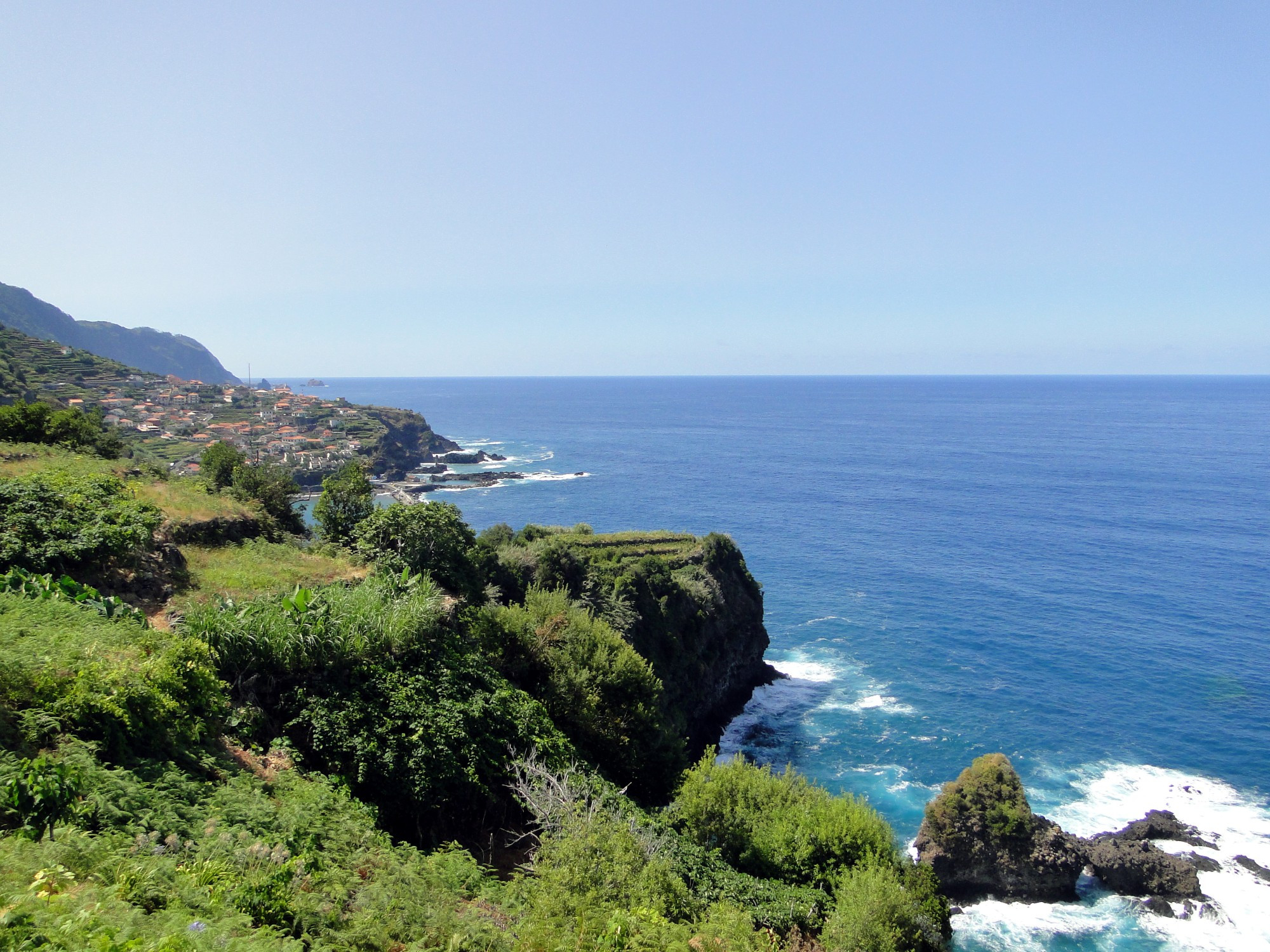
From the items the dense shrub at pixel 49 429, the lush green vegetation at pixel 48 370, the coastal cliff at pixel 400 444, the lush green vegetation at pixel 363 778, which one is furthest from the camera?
the coastal cliff at pixel 400 444

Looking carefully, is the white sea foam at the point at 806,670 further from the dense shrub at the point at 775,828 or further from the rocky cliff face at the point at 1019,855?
the dense shrub at the point at 775,828

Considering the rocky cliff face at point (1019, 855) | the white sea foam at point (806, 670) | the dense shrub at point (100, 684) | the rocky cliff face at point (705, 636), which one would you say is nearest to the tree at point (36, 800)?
the dense shrub at point (100, 684)

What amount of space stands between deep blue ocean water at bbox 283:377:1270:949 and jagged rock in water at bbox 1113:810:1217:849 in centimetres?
99

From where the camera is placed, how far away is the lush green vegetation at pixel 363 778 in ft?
30.3

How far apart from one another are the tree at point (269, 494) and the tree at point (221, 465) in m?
1.15

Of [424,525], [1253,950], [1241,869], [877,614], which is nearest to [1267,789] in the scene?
[1241,869]

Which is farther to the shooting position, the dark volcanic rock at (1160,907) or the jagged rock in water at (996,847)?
the jagged rock in water at (996,847)

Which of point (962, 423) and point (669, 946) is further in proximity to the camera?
point (962, 423)

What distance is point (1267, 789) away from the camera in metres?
36.0

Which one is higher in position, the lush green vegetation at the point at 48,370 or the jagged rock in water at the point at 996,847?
the lush green vegetation at the point at 48,370

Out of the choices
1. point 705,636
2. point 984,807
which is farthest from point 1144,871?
point 705,636

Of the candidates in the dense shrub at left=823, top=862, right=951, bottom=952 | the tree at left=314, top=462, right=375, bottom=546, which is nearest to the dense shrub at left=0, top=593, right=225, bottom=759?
the tree at left=314, top=462, right=375, bottom=546

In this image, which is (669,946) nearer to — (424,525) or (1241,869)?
(424,525)

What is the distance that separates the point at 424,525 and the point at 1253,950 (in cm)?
3637
